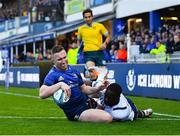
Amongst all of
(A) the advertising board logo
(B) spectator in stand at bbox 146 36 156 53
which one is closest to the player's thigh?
(A) the advertising board logo

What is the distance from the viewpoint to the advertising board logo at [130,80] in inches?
752

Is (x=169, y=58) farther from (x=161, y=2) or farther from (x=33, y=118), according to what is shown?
(x=161, y=2)

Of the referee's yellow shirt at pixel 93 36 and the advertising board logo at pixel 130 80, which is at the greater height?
the referee's yellow shirt at pixel 93 36

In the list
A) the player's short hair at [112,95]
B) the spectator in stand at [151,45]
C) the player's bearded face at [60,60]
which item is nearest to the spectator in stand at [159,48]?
the spectator in stand at [151,45]

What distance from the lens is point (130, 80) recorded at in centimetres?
1933

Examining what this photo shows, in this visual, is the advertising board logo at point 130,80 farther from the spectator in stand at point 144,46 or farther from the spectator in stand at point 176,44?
the spectator in stand at point 144,46

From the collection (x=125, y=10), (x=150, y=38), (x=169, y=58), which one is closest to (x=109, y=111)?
(x=169, y=58)

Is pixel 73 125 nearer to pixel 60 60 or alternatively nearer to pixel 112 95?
pixel 112 95

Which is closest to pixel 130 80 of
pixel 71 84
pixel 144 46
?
pixel 144 46

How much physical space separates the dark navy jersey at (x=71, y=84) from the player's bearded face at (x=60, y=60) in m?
0.12

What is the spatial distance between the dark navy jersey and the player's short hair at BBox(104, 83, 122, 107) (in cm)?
39

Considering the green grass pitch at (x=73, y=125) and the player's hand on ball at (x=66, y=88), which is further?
the player's hand on ball at (x=66, y=88)

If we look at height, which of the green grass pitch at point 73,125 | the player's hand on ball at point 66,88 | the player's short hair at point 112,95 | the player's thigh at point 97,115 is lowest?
the green grass pitch at point 73,125

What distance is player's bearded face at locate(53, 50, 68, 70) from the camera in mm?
9258
